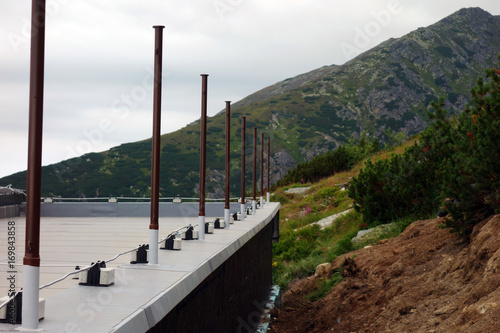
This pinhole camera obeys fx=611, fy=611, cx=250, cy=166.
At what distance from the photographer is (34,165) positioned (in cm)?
439

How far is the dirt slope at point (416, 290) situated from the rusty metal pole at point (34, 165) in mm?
5395

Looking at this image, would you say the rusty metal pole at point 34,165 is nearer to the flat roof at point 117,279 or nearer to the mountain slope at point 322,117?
the flat roof at point 117,279

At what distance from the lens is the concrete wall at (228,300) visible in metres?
6.64

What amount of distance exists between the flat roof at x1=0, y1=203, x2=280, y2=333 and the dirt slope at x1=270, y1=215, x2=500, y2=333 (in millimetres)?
2878

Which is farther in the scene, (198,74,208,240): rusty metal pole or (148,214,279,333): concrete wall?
(198,74,208,240): rusty metal pole

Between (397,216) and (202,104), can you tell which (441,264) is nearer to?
(202,104)

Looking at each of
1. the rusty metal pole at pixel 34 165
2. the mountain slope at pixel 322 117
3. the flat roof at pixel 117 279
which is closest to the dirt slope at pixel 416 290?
the flat roof at pixel 117 279

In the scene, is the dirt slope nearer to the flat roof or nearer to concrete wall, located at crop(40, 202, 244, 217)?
the flat roof

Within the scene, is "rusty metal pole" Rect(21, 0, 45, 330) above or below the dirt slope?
above

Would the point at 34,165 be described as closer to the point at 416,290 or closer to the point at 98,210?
the point at 416,290

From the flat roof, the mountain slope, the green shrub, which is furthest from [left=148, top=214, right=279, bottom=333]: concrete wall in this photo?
the mountain slope

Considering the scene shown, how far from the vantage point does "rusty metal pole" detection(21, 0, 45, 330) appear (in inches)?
170

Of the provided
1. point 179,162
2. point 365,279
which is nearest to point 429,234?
point 365,279

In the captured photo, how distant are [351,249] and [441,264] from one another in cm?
835
